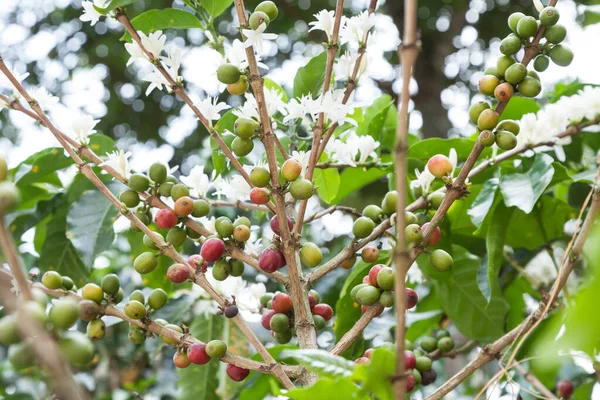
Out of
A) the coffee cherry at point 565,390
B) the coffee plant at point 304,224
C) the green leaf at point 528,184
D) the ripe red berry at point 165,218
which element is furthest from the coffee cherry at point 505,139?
the coffee cherry at point 565,390

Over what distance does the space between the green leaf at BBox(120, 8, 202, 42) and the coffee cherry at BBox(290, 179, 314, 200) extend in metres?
0.31

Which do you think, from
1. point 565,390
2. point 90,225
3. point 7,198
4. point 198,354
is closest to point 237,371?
point 198,354

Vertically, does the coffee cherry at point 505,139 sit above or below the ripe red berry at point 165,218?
above

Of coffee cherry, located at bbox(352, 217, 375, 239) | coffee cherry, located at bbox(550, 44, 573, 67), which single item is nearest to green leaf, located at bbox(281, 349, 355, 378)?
coffee cherry, located at bbox(352, 217, 375, 239)

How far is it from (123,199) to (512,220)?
77 cm

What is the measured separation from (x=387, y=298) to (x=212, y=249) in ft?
0.72

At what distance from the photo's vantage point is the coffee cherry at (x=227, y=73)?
29.2 inches

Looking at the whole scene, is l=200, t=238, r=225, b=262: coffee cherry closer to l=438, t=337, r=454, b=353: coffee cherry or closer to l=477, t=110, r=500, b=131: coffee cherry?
l=477, t=110, r=500, b=131: coffee cherry

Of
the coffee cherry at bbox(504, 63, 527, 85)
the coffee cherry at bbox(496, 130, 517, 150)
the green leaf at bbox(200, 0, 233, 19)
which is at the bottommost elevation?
the coffee cherry at bbox(496, 130, 517, 150)

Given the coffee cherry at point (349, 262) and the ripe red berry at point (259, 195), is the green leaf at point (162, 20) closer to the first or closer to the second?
the ripe red berry at point (259, 195)

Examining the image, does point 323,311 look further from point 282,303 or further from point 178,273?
point 178,273

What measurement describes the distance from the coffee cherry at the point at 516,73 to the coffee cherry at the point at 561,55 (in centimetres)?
5

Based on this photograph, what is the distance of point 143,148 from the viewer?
3373mm

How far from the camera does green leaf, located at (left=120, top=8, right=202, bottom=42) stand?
2.89 feet
